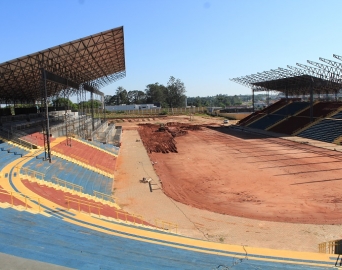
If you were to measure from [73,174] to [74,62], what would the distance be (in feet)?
58.5

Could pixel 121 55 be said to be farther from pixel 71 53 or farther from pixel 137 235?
pixel 137 235

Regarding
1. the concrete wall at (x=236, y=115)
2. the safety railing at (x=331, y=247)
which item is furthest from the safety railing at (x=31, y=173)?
the concrete wall at (x=236, y=115)

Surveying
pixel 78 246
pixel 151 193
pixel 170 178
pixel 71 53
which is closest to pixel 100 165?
pixel 170 178

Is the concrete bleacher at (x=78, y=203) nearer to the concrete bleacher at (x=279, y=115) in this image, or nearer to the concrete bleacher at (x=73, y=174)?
the concrete bleacher at (x=73, y=174)

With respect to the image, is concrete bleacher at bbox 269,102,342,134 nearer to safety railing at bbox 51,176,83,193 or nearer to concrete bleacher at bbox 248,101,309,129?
concrete bleacher at bbox 248,101,309,129

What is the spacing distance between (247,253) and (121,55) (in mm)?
36052

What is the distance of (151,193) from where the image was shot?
20.6 metres

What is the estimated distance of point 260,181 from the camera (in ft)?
77.6

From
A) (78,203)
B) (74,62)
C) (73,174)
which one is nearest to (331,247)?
(78,203)

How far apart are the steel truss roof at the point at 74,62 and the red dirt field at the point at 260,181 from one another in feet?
45.3

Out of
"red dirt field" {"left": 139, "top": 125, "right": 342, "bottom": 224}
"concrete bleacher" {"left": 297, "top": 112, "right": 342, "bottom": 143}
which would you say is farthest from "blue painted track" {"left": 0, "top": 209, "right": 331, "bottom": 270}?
"concrete bleacher" {"left": 297, "top": 112, "right": 342, "bottom": 143}

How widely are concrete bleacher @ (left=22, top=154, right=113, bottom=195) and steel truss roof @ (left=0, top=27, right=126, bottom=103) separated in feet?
22.2

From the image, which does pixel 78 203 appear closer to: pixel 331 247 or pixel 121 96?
pixel 331 247

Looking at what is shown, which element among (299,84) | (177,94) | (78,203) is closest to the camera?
(78,203)
